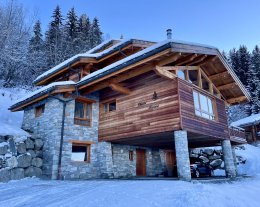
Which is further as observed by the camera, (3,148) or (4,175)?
(3,148)

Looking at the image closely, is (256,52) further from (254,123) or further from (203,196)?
(203,196)

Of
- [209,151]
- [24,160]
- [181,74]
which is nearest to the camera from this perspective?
[24,160]

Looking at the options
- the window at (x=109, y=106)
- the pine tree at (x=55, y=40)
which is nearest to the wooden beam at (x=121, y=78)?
the window at (x=109, y=106)

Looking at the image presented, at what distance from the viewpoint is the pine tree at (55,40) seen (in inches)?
1208

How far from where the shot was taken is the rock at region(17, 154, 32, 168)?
35.3 ft

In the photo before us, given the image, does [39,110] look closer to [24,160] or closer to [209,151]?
[24,160]

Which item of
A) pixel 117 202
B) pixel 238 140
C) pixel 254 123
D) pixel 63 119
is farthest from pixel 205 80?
pixel 254 123

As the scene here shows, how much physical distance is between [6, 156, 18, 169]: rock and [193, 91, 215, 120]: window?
9.20 meters

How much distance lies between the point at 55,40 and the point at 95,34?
7706 mm

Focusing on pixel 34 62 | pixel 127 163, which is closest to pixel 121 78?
pixel 127 163

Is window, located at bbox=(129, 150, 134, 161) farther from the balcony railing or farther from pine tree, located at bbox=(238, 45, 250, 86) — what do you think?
pine tree, located at bbox=(238, 45, 250, 86)

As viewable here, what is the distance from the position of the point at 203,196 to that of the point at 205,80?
9.27 m

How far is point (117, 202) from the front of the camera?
5.36 meters

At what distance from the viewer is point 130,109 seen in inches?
485
